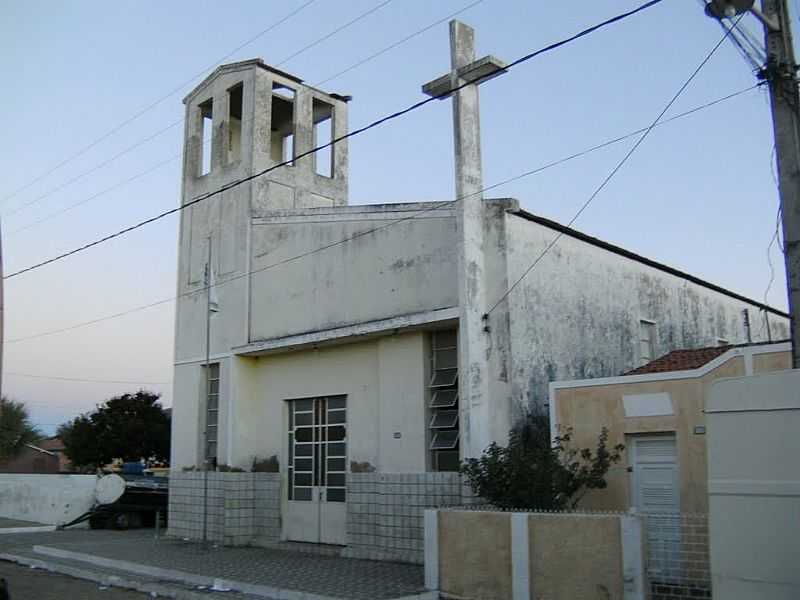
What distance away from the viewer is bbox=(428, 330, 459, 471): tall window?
1526cm

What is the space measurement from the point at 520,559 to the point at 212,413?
11.0 m

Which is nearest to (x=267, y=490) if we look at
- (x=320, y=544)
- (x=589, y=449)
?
(x=320, y=544)

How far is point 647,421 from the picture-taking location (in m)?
13.1

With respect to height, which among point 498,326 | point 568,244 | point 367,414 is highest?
point 568,244

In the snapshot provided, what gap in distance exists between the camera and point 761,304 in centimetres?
2422

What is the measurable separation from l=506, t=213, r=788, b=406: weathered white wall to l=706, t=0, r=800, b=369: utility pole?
6.38 m

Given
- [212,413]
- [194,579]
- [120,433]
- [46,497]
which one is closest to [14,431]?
[120,433]

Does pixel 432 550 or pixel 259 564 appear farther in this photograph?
pixel 259 564

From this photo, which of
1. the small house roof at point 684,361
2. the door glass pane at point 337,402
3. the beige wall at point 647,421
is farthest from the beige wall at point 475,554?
the door glass pane at point 337,402

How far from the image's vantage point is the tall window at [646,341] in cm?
1817

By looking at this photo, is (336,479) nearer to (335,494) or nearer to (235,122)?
(335,494)

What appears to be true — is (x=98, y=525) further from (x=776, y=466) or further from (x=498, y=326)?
(x=776, y=466)

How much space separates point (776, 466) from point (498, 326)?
7.26 meters

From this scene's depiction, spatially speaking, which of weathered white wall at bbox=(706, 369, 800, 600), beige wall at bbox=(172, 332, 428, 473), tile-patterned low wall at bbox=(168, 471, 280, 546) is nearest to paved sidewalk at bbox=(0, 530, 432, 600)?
tile-patterned low wall at bbox=(168, 471, 280, 546)
